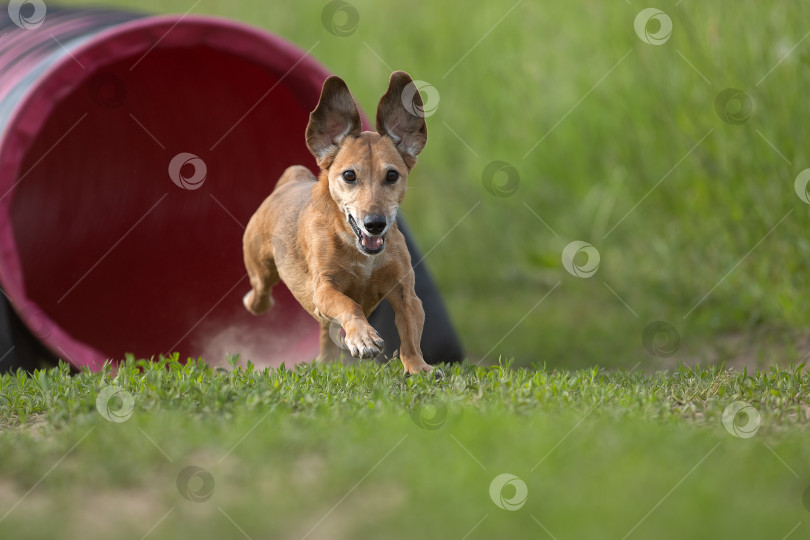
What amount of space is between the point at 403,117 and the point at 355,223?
0.54 meters

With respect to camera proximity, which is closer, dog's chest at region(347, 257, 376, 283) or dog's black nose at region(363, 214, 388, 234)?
dog's black nose at region(363, 214, 388, 234)

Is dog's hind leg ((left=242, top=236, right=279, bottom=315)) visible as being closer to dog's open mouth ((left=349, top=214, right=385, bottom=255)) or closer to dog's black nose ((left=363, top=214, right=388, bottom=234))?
dog's open mouth ((left=349, top=214, right=385, bottom=255))

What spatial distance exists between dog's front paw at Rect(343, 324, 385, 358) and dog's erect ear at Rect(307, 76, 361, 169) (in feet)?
2.74

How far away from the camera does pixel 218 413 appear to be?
4.77 m

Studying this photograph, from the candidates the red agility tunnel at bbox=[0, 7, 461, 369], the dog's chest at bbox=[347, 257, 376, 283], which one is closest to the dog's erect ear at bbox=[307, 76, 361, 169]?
the dog's chest at bbox=[347, 257, 376, 283]

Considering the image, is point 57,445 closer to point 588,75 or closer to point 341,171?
point 341,171

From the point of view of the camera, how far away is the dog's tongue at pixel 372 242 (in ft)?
15.6

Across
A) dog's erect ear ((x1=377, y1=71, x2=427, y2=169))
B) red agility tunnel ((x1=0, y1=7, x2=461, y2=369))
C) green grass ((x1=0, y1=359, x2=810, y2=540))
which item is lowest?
red agility tunnel ((x1=0, y1=7, x2=461, y2=369))

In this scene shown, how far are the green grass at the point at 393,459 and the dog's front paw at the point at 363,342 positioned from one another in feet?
0.87

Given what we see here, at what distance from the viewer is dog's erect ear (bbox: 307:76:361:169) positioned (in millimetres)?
4977

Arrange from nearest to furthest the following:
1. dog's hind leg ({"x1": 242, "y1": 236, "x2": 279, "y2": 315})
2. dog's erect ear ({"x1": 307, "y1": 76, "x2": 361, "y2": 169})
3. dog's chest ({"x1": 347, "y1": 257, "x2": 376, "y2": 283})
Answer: dog's erect ear ({"x1": 307, "y1": 76, "x2": 361, "y2": 169}), dog's chest ({"x1": 347, "y1": 257, "x2": 376, "y2": 283}), dog's hind leg ({"x1": 242, "y1": 236, "x2": 279, "y2": 315})

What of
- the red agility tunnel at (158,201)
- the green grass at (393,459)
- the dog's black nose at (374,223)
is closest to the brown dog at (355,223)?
the dog's black nose at (374,223)

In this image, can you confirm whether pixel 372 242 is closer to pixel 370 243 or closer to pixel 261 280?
pixel 370 243

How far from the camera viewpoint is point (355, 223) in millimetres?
4836
